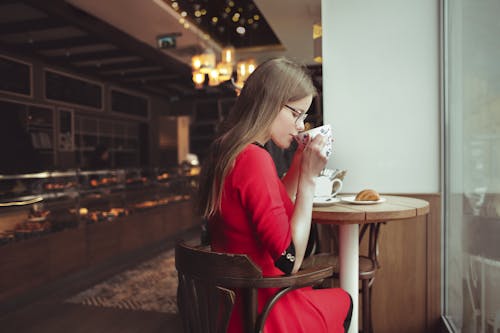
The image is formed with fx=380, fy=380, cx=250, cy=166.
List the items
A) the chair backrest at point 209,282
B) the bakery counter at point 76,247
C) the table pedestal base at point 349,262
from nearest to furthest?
the chair backrest at point 209,282, the table pedestal base at point 349,262, the bakery counter at point 76,247

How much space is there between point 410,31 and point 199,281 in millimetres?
2018

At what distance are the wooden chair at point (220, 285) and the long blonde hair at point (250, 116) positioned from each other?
0.51 ft

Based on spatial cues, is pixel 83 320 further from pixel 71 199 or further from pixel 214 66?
pixel 214 66

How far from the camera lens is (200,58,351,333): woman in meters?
1.04

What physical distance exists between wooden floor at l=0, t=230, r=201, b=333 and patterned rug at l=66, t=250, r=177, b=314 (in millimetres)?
112

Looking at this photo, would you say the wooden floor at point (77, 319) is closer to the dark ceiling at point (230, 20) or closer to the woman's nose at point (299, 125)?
the woman's nose at point (299, 125)

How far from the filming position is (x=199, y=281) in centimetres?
105

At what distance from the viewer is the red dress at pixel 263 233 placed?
40.3 inches

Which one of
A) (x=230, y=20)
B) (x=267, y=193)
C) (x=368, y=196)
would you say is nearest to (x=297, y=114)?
(x=267, y=193)

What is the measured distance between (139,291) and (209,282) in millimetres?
2708

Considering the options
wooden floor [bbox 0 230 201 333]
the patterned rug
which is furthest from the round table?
the patterned rug

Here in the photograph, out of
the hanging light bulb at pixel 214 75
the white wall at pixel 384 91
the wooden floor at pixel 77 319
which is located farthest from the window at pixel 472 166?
the hanging light bulb at pixel 214 75

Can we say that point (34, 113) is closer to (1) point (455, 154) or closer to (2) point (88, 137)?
(2) point (88, 137)

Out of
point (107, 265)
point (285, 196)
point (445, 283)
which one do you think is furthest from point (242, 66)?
point (285, 196)
